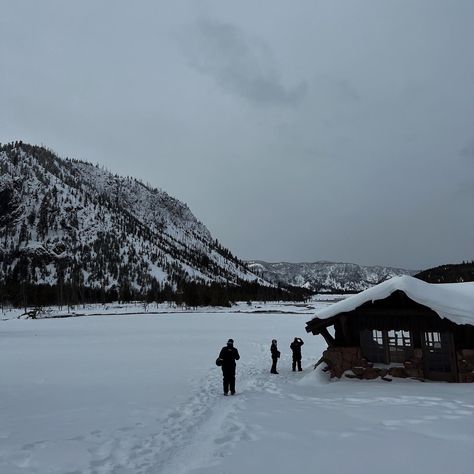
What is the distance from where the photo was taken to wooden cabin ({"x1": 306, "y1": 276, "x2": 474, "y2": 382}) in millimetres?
13828

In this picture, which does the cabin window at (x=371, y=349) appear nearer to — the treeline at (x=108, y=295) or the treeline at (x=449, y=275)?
the treeline at (x=108, y=295)

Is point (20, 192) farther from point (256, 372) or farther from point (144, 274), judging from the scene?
point (256, 372)

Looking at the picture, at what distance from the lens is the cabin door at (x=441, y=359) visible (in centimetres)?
1393

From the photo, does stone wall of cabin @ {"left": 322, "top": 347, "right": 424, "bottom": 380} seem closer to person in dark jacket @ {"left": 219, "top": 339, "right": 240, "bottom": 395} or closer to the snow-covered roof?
the snow-covered roof

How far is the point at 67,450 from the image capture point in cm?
743

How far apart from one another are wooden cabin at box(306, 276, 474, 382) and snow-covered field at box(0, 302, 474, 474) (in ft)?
2.59

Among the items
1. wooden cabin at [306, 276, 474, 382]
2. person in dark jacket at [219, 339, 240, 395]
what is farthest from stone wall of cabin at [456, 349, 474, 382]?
person in dark jacket at [219, 339, 240, 395]

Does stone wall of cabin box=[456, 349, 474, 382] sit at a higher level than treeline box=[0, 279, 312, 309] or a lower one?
lower

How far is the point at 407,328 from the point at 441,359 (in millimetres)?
1584

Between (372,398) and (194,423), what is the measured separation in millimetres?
5661

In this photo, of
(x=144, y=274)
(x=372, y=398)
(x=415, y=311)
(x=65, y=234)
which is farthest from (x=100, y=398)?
(x=65, y=234)

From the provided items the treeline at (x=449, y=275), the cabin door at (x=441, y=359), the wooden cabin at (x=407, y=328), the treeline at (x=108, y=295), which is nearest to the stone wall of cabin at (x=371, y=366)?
the wooden cabin at (x=407, y=328)

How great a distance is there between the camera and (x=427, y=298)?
13.9 meters

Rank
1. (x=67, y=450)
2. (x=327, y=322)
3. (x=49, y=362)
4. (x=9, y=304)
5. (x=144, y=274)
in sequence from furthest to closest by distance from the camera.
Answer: (x=144, y=274) → (x=9, y=304) → (x=49, y=362) → (x=327, y=322) → (x=67, y=450)
